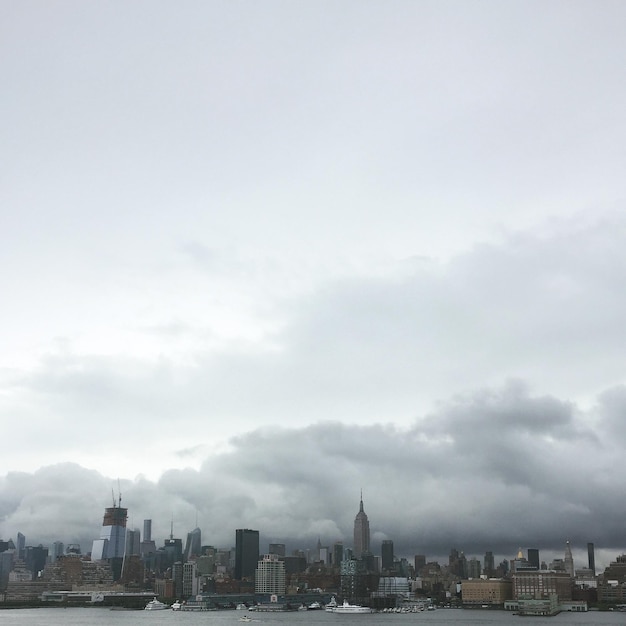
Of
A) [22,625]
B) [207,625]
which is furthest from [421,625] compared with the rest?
[22,625]

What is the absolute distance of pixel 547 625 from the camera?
185375 mm

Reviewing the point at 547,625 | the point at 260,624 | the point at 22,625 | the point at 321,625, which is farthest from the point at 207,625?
the point at 547,625

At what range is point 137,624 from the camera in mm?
190875

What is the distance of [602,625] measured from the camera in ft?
575

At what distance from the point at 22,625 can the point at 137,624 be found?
27555 mm

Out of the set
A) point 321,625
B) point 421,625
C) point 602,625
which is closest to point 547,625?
point 602,625

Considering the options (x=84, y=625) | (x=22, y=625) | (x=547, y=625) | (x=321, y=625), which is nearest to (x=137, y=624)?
(x=84, y=625)

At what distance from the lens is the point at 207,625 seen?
182 metres

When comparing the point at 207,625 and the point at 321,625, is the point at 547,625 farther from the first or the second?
the point at 207,625

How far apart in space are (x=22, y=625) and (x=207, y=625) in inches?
1553

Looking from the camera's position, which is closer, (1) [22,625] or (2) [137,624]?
(1) [22,625]

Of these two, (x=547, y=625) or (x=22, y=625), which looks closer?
(x=22, y=625)

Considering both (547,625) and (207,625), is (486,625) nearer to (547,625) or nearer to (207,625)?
(547,625)

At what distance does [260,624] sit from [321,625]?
45.4ft
